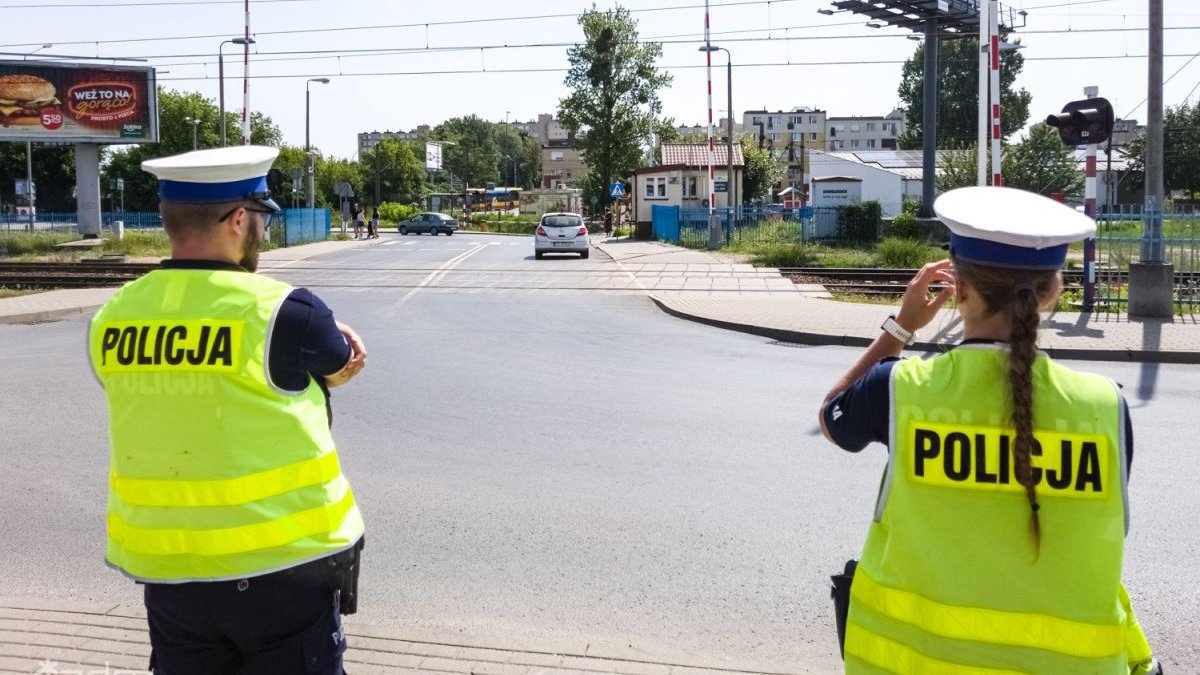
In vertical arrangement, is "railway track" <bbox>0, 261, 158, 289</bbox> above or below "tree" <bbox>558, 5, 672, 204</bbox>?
below

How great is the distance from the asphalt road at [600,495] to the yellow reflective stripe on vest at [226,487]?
2128 millimetres

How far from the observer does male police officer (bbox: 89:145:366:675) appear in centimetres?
240

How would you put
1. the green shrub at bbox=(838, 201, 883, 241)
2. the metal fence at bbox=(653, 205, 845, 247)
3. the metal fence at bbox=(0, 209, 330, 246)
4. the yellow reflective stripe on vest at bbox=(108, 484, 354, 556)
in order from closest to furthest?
1. the yellow reflective stripe on vest at bbox=(108, 484, 354, 556)
2. the green shrub at bbox=(838, 201, 883, 241)
3. the metal fence at bbox=(653, 205, 845, 247)
4. the metal fence at bbox=(0, 209, 330, 246)

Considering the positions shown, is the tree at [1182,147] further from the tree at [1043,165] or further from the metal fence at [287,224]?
the metal fence at [287,224]

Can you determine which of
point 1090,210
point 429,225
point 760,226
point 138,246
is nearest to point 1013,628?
point 1090,210

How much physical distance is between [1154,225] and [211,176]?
1550 cm

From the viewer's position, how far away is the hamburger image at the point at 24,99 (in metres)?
40.8

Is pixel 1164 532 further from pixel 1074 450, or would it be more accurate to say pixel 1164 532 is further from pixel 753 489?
pixel 1074 450

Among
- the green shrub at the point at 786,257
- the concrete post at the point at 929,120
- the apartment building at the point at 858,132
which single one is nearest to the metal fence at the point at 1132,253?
the green shrub at the point at 786,257

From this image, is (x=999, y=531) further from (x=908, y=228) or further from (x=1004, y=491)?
(x=908, y=228)

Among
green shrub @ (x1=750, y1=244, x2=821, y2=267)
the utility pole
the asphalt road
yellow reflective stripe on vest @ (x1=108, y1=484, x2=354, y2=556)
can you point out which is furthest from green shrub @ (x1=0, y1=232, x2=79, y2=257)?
yellow reflective stripe on vest @ (x1=108, y1=484, x2=354, y2=556)

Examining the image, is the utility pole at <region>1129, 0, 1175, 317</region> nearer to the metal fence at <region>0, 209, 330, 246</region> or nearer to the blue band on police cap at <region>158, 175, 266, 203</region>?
the blue band on police cap at <region>158, 175, 266, 203</region>

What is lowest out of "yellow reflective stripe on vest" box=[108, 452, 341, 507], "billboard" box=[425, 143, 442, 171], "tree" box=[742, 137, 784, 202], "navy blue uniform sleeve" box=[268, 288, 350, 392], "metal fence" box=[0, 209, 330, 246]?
"yellow reflective stripe on vest" box=[108, 452, 341, 507]

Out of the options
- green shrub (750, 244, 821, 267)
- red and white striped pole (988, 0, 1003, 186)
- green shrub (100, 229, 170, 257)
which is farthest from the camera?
green shrub (100, 229, 170, 257)
